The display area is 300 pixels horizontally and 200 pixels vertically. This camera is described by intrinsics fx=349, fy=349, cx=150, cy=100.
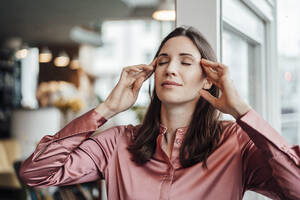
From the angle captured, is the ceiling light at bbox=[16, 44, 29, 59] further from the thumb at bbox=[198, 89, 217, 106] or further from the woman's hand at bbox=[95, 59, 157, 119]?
the thumb at bbox=[198, 89, 217, 106]

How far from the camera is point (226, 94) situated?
0.98 m

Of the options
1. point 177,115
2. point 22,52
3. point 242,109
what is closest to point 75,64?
point 22,52

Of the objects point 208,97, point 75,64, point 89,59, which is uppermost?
point 89,59

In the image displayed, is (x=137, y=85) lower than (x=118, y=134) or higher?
higher

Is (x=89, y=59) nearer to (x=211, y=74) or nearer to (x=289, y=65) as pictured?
(x=289, y=65)

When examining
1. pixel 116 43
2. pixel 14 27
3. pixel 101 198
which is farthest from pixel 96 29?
pixel 101 198

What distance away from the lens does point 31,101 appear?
8.99 m

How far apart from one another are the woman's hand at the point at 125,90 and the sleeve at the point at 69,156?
4cm

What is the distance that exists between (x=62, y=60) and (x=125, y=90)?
8262mm

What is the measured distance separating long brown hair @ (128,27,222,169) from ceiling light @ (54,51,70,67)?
805 cm

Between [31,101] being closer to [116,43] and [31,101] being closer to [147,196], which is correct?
[116,43]

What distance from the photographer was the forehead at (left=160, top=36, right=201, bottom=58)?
112 centimetres

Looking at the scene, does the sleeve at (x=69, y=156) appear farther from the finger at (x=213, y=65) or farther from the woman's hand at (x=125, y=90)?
the finger at (x=213, y=65)

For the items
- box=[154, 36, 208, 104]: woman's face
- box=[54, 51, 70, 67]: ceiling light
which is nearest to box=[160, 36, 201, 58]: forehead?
box=[154, 36, 208, 104]: woman's face
